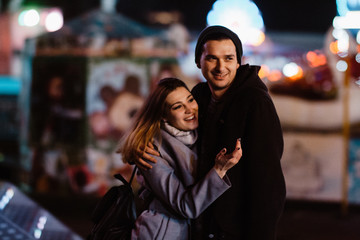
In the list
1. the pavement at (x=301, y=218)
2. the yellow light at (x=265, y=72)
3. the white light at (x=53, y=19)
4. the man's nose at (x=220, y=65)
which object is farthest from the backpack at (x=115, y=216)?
the white light at (x=53, y=19)

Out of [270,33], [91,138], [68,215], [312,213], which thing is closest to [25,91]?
[91,138]

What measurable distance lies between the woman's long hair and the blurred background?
3.97 metres

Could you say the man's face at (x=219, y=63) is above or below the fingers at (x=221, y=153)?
above

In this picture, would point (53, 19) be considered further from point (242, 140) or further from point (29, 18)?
point (242, 140)

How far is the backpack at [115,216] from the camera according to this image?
2.30 metres

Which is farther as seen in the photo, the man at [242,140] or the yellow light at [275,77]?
the yellow light at [275,77]

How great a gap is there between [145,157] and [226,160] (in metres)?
0.43

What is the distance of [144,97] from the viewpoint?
21.0 feet

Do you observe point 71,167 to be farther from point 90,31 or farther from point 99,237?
point 99,237

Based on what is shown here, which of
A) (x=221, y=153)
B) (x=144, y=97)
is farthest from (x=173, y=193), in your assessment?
(x=144, y=97)

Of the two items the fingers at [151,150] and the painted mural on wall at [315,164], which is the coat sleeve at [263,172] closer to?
the fingers at [151,150]

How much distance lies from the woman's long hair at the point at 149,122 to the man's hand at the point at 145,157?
0.04 m

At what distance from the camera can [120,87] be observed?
21.0ft

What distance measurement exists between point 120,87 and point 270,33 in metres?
2.47
